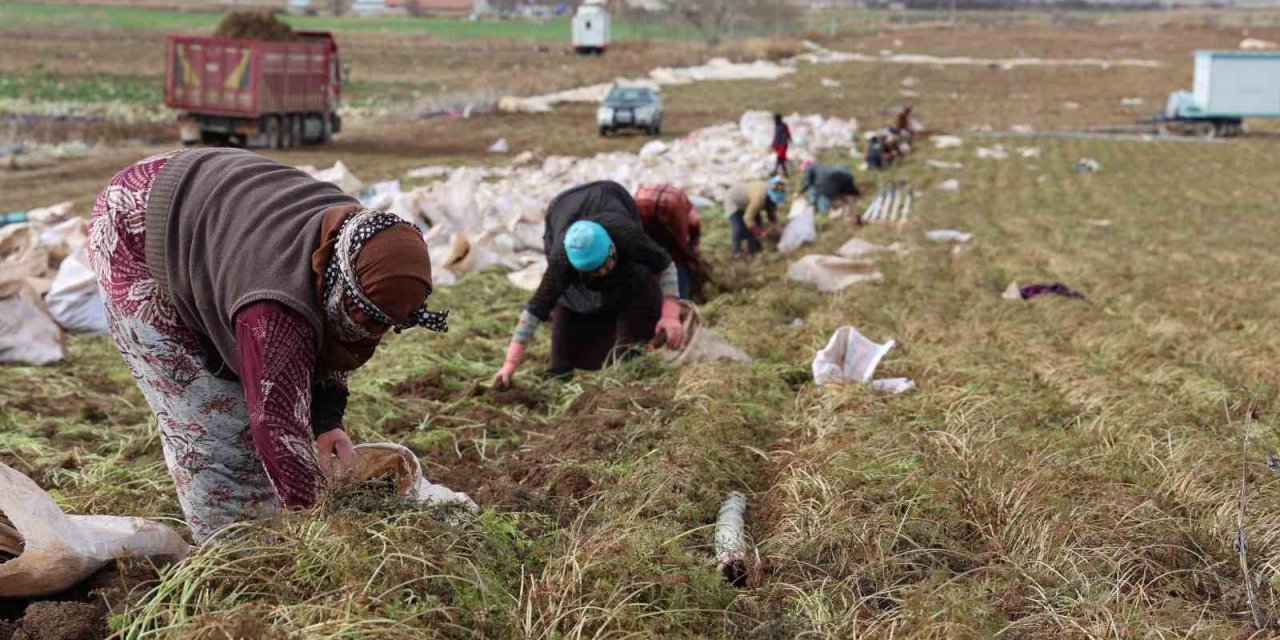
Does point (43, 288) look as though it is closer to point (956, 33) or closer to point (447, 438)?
point (447, 438)

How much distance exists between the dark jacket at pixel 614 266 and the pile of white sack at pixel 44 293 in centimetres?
229

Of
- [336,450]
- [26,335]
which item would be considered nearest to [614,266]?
[336,450]

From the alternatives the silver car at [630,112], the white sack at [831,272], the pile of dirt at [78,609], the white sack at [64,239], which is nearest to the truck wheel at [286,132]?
the silver car at [630,112]

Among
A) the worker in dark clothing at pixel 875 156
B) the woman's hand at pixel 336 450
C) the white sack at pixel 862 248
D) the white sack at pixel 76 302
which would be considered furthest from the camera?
the worker in dark clothing at pixel 875 156

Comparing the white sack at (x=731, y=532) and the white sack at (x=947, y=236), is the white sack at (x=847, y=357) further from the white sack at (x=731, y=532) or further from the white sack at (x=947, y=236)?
the white sack at (x=947, y=236)

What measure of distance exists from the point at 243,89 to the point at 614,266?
1528 cm

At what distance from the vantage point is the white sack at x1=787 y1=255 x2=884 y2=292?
27.2 ft

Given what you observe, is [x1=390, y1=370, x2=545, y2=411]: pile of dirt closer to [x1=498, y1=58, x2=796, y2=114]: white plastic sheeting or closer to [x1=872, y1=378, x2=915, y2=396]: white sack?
[x1=872, y1=378, x2=915, y2=396]: white sack

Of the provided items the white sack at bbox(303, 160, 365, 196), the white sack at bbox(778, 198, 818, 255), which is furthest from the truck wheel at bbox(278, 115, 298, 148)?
the white sack at bbox(778, 198, 818, 255)

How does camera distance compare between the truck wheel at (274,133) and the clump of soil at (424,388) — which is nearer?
the clump of soil at (424,388)

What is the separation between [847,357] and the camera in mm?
5707

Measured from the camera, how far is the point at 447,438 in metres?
4.82

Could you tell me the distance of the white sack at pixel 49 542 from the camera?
2.64m

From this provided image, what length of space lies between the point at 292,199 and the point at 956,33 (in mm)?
69075
